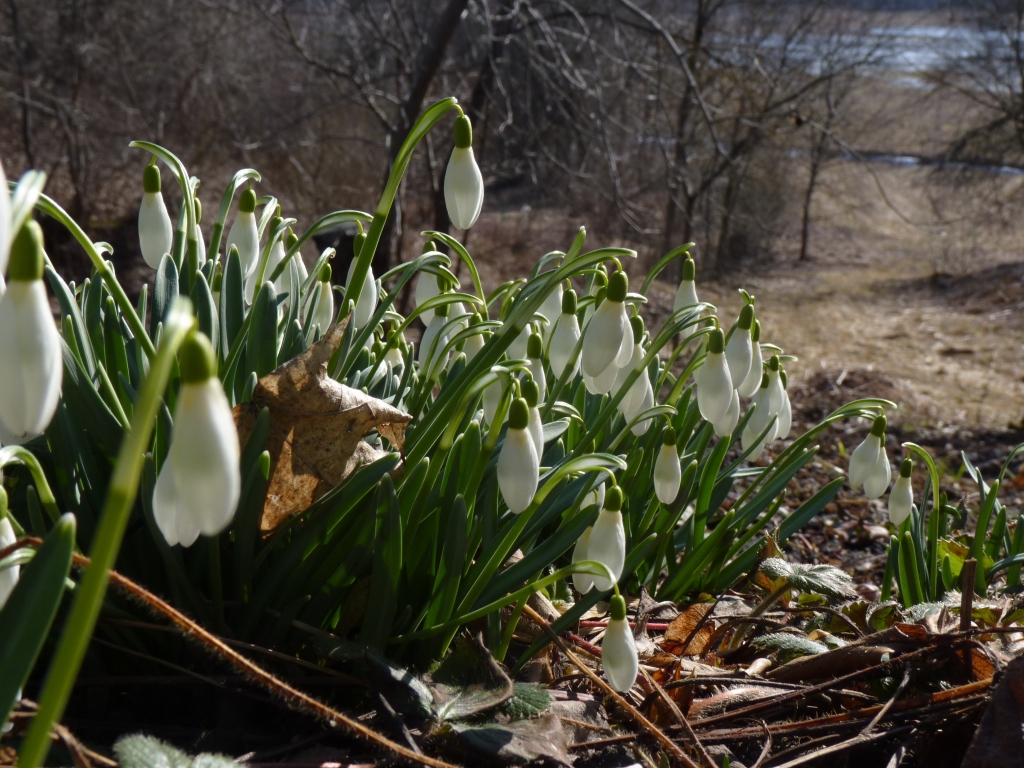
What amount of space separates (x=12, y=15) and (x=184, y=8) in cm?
154

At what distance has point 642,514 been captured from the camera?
1.97 m

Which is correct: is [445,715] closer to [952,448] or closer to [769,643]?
[769,643]

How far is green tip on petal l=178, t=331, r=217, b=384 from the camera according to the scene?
2.05ft

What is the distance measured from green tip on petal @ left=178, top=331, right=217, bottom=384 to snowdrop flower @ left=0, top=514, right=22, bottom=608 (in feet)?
1.30

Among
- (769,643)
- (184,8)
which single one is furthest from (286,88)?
(769,643)

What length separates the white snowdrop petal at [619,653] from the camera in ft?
3.67

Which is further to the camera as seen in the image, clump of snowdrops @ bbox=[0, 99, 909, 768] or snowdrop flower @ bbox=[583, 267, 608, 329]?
snowdrop flower @ bbox=[583, 267, 608, 329]

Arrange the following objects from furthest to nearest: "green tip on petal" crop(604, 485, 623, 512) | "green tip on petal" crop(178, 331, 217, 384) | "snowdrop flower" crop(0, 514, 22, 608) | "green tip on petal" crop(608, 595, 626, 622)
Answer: "green tip on petal" crop(604, 485, 623, 512) → "green tip on petal" crop(608, 595, 626, 622) → "snowdrop flower" crop(0, 514, 22, 608) → "green tip on petal" crop(178, 331, 217, 384)

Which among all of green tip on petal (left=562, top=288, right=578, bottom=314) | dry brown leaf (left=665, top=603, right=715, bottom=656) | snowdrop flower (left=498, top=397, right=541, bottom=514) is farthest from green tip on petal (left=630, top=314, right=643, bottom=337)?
snowdrop flower (left=498, top=397, right=541, bottom=514)

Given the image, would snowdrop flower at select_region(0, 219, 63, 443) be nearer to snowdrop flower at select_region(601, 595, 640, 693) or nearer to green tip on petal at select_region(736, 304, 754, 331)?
snowdrop flower at select_region(601, 595, 640, 693)

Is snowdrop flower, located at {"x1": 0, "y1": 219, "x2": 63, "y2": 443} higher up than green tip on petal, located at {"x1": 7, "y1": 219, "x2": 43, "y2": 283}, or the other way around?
green tip on petal, located at {"x1": 7, "y1": 219, "x2": 43, "y2": 283}

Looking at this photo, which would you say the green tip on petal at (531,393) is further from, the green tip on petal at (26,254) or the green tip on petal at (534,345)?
the green tip on petal at (26,254)

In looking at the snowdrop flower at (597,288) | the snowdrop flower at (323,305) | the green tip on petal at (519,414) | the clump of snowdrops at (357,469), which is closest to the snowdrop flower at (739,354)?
the clump of snowdrops at (357,469)

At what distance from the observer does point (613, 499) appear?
3.97ft
